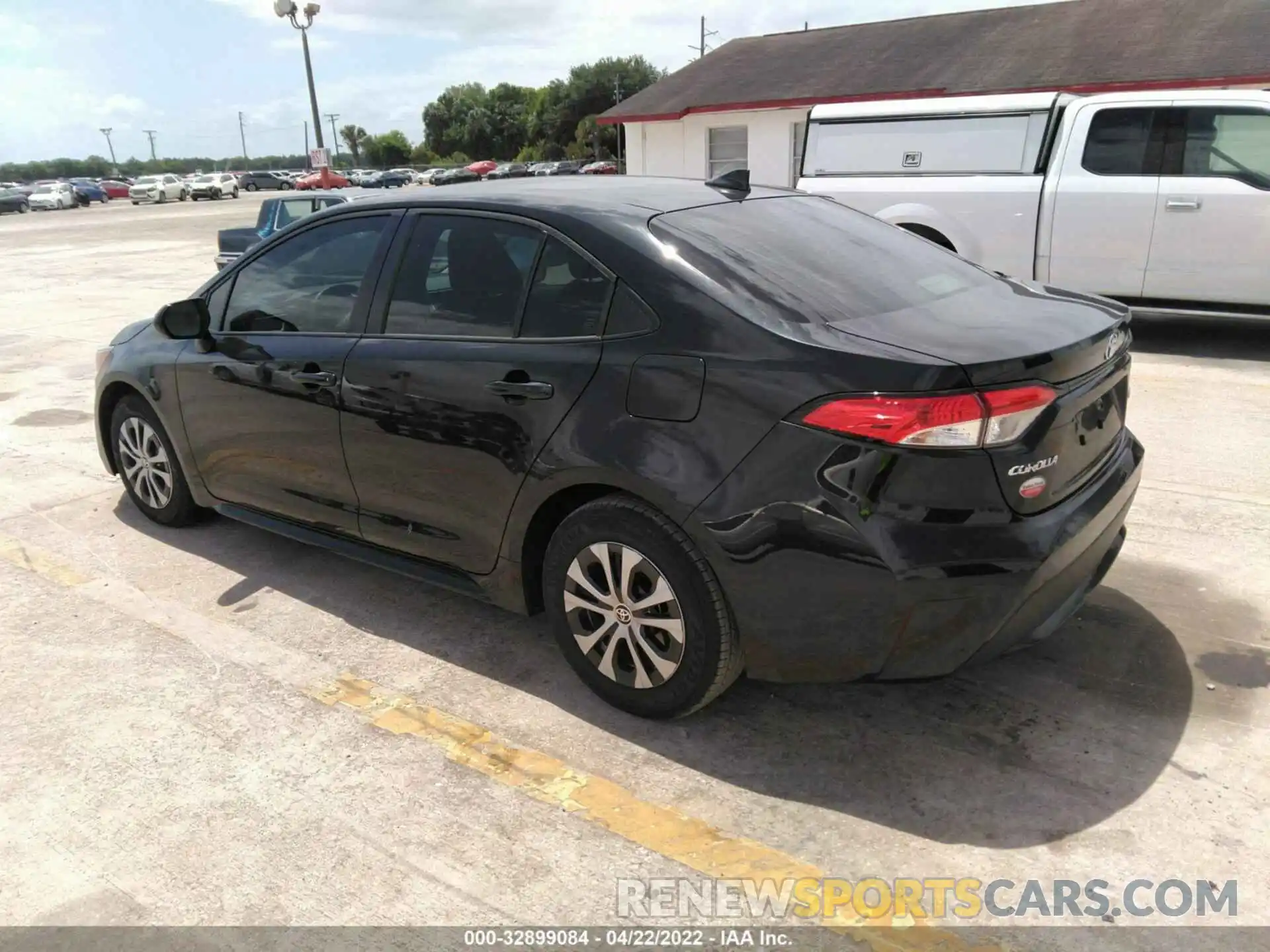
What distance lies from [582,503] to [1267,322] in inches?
340

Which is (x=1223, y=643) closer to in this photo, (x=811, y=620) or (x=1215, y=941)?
(x=1215, y=941)

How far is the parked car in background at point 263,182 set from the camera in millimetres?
66250

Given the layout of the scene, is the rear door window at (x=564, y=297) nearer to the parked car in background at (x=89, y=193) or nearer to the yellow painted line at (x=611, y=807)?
the yellow painted line at (x=611, y=807)

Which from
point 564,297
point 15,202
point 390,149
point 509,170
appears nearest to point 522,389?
point 564,297

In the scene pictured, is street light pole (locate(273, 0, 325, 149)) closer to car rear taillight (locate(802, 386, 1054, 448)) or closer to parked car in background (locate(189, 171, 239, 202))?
car rear taillight (locate(802, 386, 1054, 448))

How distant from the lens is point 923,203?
886cm

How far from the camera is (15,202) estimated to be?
50844mm

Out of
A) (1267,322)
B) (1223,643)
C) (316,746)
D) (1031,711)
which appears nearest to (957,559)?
(1031,711)

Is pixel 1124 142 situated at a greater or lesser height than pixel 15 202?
greater

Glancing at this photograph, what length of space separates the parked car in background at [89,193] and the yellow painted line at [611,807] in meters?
64.2

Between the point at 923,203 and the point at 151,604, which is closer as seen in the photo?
the point at 151,604

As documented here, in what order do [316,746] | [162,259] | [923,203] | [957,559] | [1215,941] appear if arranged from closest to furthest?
[1215,941] → [957,559] → [316,746] → [923,203] → [162,259]

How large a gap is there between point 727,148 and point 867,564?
829 inches

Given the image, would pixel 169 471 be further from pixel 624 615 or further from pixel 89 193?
pixel 89 193
